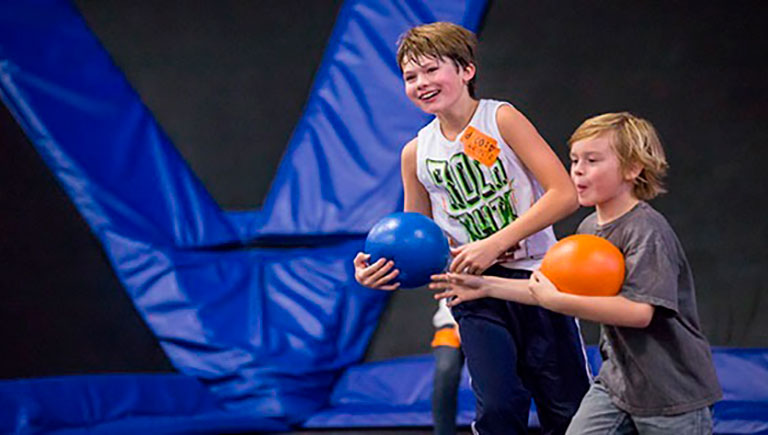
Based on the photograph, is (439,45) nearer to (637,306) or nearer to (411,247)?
(411,247)

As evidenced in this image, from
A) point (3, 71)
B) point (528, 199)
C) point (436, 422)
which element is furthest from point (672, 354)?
Answer: point (3, 71)

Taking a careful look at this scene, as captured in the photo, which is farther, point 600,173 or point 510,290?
point 510,290

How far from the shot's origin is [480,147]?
83.4 inches

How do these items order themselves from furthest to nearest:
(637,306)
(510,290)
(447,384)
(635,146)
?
(447,384)
(510,290)
(635,146)
(637,306)

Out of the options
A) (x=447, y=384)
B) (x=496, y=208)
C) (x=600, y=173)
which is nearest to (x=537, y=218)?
(x=496, y=208)

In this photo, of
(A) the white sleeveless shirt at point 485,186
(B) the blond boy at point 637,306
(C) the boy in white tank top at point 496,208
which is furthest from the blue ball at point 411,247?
(B) the blond boy at point 637,306

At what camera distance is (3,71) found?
3.58 m

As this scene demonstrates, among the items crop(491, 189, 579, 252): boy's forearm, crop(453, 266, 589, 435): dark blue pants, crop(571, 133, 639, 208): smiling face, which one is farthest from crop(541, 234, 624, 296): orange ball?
crop(453, 266, 589, 435): dark blue pants

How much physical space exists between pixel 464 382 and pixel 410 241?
1596 millimetres

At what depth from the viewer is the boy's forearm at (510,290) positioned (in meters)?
1.90

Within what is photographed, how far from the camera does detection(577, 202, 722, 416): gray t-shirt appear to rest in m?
1.68

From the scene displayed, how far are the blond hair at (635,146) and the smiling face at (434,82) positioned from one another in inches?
15.0

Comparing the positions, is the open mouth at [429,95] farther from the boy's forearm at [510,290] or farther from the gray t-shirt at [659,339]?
the gray t-shirt at [659,339]

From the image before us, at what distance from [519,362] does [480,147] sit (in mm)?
510
